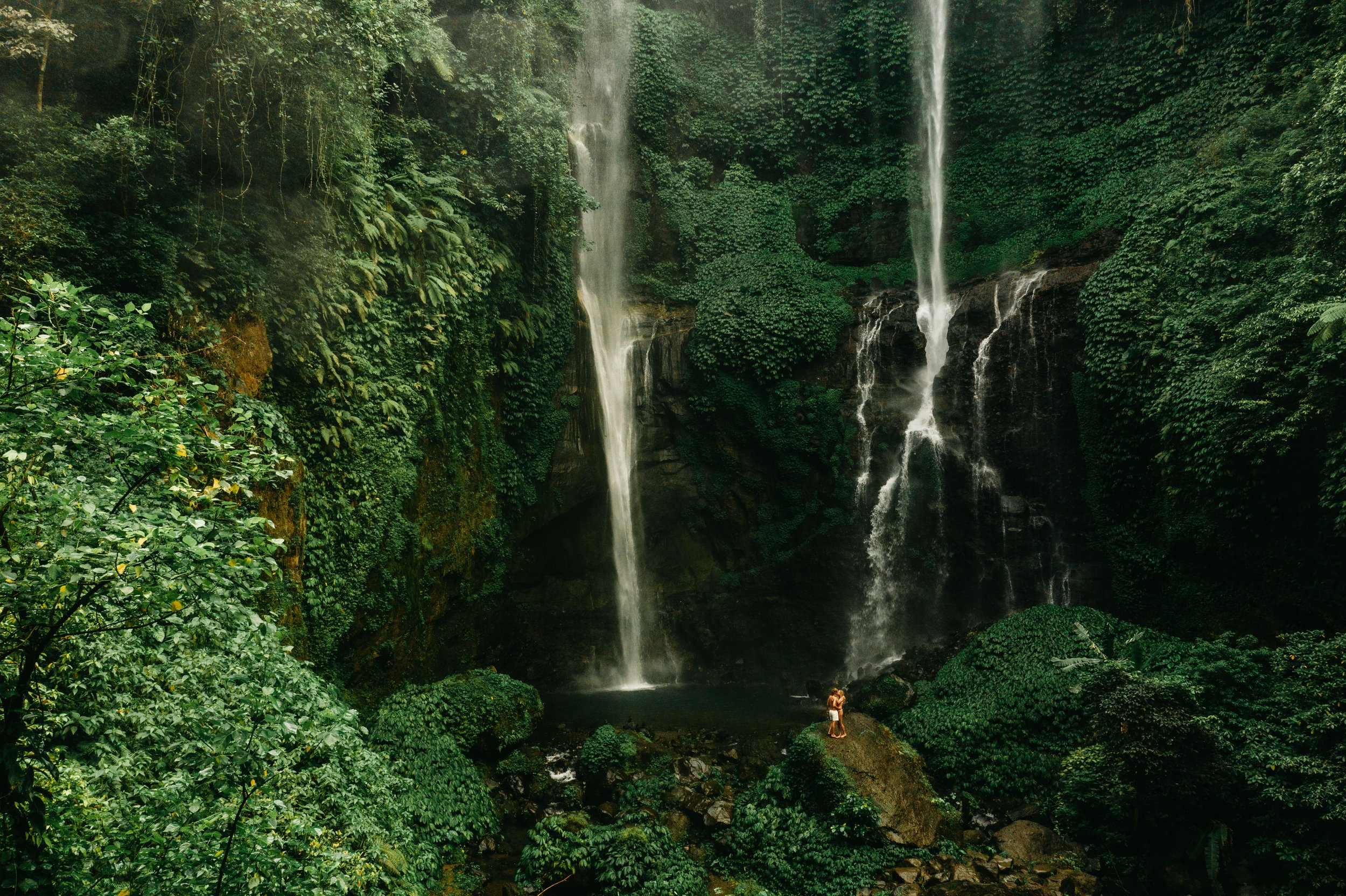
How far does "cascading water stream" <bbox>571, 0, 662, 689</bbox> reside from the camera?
19.0 meters

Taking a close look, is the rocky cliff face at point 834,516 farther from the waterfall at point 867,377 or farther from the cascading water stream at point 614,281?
the cascading water stream at point 614,281

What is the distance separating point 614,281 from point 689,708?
37.1 ft

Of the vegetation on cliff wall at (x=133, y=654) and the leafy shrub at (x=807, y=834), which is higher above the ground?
the vegetation on cliff wall at (x=133, y=654)

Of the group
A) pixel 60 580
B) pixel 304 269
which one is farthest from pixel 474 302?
pixel 60 580

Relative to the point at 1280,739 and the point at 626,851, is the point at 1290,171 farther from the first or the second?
the point at 626,851

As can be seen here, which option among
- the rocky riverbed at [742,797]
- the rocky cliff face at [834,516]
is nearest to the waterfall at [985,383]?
the rocky cliff face at [834,516]

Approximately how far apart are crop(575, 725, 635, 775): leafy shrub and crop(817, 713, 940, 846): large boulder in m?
3.06

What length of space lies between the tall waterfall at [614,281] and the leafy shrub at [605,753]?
6277mm

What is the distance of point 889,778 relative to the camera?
1048 centimetres

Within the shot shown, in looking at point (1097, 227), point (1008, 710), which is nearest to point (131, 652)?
point (1008, 710)

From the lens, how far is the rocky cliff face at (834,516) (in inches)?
648

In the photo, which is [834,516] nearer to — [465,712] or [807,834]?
→ [807,834]

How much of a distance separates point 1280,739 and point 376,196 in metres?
14.2

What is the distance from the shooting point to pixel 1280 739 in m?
9.09
